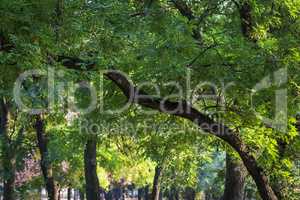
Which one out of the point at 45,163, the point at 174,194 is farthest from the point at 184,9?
the point at 174,194

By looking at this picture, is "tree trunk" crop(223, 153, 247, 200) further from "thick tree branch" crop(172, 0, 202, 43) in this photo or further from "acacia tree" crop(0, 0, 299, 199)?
"thick tree branch" crop(172, 0, 202, 43)

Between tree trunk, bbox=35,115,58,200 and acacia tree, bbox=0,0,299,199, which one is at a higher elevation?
acacia tree, bbox=0,0,299,199

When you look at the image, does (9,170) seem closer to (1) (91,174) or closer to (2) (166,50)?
(1) (91,174)

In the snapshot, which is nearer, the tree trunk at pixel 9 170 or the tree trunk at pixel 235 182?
the tree trunk at pixel 235 182

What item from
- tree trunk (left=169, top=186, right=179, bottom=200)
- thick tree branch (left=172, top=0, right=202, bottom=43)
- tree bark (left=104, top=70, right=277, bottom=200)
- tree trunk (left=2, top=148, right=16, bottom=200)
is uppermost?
thick tree branch (left=172, top=0, right=202, bottom=43)

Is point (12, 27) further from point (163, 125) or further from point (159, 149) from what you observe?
point (159, 149)

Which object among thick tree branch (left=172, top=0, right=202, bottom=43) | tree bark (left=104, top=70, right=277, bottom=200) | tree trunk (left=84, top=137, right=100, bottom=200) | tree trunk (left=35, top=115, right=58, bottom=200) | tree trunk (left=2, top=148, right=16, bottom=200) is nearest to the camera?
tree bark (left=104, top=70, right=277, bottom=200)

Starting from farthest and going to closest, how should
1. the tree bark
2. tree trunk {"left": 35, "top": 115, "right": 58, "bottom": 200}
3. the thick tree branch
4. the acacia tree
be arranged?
1. tree trunk {"left": 35, "top": 115, "right": 58, "bottom": 200}
2. the thick tree branch
3. the tree bark
4. the acacia tree

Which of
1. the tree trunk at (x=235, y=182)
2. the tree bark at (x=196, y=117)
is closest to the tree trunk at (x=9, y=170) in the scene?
the tree trunk at (x=235, y=182)

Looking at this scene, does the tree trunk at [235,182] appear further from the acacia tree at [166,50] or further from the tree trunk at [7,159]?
the tree trunk at [7,159]

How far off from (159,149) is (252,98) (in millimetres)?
6448

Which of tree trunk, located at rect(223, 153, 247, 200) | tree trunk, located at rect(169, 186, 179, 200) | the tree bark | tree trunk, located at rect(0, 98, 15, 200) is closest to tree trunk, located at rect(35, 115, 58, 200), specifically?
tree trunk, located at rect(0, 98, 15, 200)

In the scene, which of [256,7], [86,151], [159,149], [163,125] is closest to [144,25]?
[256,7]

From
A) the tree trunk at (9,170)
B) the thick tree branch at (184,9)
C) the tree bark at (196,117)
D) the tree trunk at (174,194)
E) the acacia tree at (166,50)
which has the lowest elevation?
the tree trunk at (174,194)
